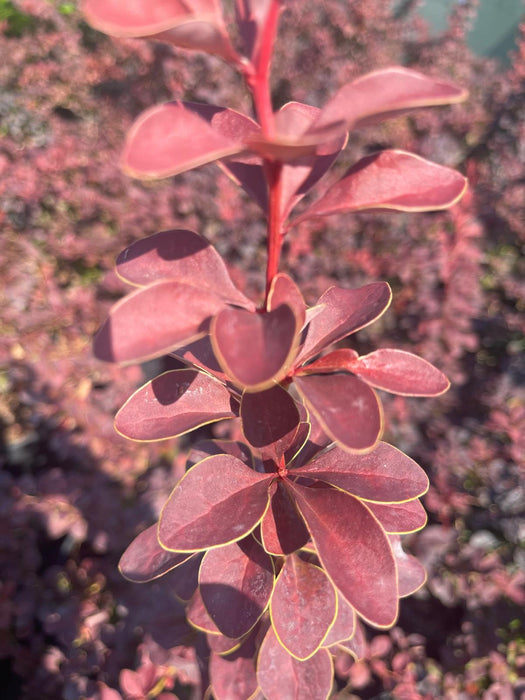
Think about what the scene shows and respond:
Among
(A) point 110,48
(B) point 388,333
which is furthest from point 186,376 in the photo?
(A) point 110,48

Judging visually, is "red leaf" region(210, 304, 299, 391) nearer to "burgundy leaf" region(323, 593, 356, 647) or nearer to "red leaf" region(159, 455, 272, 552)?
"red leaf" region(159, 455, 272, 552)

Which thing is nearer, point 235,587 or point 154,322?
point 154,322

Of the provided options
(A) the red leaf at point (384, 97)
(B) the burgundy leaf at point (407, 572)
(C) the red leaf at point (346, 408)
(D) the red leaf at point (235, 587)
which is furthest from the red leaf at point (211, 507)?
(A) the red leaf at point (384, 97)

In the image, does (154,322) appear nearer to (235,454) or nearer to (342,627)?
(235,454)

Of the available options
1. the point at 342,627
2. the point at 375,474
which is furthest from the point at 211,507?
the point at 342,627

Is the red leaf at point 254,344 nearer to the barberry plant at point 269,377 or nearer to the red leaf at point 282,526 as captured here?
the barberry plant at point 269,377

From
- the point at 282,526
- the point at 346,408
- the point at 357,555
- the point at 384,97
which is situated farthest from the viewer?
the point at 282,526

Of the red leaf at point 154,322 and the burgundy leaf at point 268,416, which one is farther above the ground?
the red leaf at point 154,322

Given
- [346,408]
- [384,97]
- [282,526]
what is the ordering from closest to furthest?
[384,97]
[346,408]
[282,526]

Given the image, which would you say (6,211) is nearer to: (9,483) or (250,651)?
(9,483)
